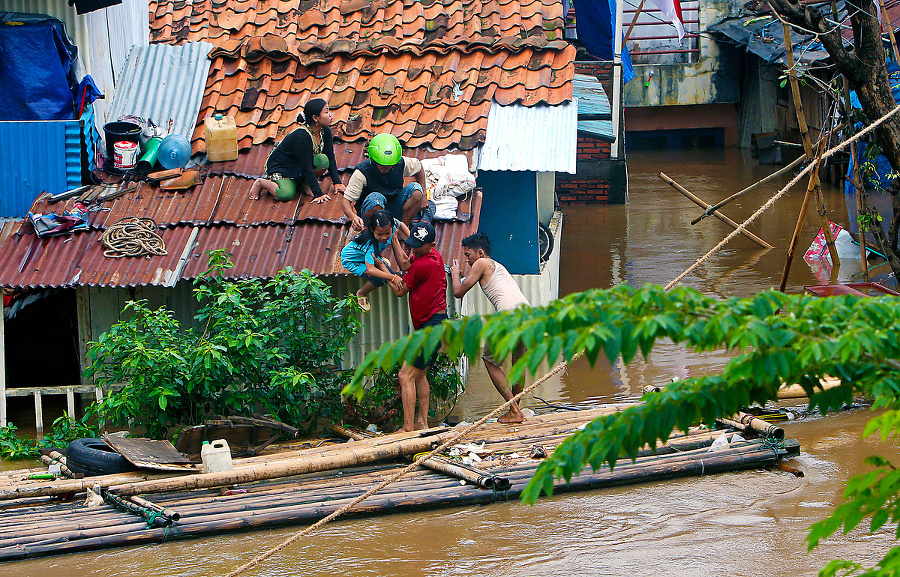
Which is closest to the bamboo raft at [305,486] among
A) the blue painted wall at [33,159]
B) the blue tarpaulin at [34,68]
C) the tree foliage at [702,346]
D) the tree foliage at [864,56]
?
the blue painted wall at [33,159]

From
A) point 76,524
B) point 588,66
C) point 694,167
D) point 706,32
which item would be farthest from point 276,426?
Result: point 706,32

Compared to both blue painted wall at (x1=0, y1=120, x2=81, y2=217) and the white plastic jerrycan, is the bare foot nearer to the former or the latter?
the white plastic jerrycan

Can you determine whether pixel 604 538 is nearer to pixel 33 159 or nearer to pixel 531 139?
pixel 531 139

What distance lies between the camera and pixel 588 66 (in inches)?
Answer: 674

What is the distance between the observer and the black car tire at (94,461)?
6.95 metres

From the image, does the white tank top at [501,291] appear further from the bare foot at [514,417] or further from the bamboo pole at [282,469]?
the bamboo pole at [282,469]

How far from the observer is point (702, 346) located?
106 inches

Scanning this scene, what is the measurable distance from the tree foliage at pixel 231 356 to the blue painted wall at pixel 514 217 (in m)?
3.18

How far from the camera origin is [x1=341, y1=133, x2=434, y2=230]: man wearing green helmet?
28.3 feet

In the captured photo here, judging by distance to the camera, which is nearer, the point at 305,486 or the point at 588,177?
the point at 305,486

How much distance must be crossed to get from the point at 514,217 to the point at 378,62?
2.43m

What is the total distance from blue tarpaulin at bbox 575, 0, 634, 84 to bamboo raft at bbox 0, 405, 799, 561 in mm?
11745

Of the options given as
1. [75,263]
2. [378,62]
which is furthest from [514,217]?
[75,263]

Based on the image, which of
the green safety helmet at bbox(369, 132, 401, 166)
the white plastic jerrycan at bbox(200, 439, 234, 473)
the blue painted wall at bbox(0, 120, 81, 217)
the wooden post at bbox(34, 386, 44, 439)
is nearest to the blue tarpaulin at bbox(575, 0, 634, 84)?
the green safety helmet at bbox(369, 132, 401, 166)
